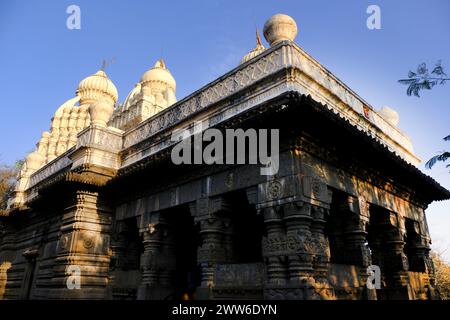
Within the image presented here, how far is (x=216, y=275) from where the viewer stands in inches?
267

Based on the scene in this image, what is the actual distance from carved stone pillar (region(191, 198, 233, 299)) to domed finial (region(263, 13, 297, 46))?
399 cm

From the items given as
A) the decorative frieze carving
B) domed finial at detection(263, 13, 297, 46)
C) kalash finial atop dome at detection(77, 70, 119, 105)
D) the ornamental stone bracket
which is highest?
kalash finial atop dome at detection(77, 70, 119, 105)

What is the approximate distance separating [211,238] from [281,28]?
16.5 ft

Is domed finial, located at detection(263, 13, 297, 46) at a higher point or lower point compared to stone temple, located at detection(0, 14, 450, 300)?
higher

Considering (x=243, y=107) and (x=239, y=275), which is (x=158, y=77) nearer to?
(x=243, y=107)

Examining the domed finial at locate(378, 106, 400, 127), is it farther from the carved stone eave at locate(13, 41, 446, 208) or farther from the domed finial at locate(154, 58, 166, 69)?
the domed finial at locate(154, 58, 166, 69)

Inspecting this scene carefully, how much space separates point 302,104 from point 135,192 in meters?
5.97

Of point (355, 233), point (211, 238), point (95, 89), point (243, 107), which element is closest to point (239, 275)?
point (211, 238)

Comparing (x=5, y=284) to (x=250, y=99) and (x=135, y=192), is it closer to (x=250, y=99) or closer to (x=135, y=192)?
(x=135, y=192)

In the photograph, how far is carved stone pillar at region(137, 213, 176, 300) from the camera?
8062mm

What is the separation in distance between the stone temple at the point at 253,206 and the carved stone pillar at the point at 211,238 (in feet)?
0.08

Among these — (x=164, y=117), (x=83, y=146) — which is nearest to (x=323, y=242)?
(x=164, y=117)

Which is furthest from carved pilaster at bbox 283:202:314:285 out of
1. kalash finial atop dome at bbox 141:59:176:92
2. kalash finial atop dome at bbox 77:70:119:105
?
kalash finial atop dome at bbox 77:70:119:105

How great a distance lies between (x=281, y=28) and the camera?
311 inches
